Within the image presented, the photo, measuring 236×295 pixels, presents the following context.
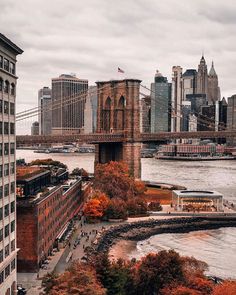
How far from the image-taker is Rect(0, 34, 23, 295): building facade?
82.0 ft

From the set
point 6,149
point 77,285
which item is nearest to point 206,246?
point 77,285

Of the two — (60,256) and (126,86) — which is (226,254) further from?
(126,86)

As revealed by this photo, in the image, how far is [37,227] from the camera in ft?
110

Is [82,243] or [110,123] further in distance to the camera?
[110,123]

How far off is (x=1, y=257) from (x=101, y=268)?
5.95 m

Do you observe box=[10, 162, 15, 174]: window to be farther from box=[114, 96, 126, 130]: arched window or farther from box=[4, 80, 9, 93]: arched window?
box=[114, 96, 126, 130]: arched window

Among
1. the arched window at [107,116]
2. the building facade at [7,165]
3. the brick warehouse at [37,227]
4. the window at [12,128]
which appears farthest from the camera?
the arched window at [107,116]

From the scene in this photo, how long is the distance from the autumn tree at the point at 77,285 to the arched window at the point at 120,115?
5178 centimetres

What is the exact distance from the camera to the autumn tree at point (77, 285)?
24.0 metres

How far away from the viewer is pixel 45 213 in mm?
36281

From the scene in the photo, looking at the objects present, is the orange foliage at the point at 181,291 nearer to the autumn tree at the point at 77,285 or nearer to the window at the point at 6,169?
the autumn tree at the point at 77,285

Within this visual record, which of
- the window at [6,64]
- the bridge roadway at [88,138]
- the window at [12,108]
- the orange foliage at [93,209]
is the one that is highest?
the window at [6,64]

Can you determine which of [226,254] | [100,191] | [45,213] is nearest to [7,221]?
[45,213]

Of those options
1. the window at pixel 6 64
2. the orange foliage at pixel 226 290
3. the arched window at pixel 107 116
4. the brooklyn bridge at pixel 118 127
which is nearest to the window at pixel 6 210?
the window at pixel 6 64
